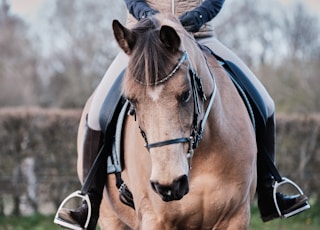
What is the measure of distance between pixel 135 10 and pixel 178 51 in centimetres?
100

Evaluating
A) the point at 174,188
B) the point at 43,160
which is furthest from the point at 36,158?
the point at 174,188

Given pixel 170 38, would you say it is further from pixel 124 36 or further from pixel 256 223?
A: pixel 256 223

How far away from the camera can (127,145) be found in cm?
538

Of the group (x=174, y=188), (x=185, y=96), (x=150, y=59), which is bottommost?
(x=174, y=188)

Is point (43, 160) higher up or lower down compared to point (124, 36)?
lower down

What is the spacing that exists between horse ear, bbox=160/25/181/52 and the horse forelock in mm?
27

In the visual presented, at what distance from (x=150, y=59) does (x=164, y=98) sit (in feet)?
0.76

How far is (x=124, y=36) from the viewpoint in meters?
4.33

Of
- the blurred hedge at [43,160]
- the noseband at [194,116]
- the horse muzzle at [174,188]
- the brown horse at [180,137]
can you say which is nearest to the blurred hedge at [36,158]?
the blurred hedge at [43,160]

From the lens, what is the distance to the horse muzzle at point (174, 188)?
4012mm

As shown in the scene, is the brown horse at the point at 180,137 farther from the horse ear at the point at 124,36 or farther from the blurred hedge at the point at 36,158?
the blurred hedge at the point at 36,158

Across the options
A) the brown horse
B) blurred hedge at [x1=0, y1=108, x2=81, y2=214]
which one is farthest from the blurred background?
the brown horse

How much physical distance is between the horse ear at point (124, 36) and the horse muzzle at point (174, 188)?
817 mm

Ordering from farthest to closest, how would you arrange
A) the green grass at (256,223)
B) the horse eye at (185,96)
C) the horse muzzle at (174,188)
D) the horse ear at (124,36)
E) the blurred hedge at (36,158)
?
1. the blurred hedge at (36,158)
2. the green grass at (256,223)
3. the horse ear at (124,36)
4. the horse eye at (185,96)
5. the horse muzzle at (174,188)
